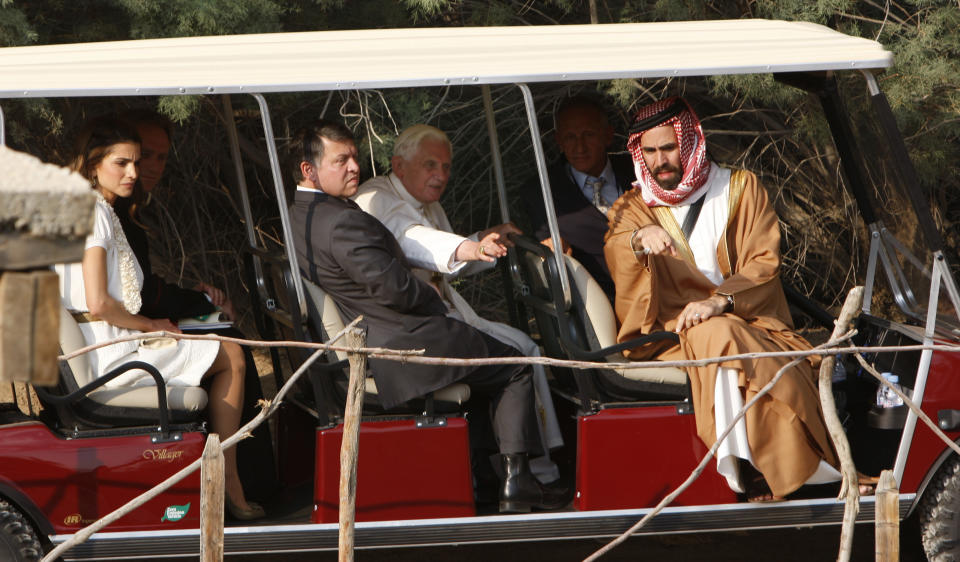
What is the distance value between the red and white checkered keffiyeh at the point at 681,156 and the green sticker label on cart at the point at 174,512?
210 centimetres

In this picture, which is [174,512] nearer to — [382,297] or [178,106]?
[382,297]

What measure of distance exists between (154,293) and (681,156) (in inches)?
83.7

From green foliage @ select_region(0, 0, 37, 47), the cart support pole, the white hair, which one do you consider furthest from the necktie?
green foliage @ select_region(0, 0, 37, 47)

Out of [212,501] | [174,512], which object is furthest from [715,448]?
[174,512]

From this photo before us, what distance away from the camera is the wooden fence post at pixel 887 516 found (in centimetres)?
316

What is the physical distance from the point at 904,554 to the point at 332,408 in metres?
2.54

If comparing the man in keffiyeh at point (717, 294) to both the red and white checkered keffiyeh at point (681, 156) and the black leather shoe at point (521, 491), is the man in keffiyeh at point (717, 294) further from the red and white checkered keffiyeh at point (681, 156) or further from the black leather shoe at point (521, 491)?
the black leather shoe at point (521, 491)

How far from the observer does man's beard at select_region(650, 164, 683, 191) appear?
14.3 feet

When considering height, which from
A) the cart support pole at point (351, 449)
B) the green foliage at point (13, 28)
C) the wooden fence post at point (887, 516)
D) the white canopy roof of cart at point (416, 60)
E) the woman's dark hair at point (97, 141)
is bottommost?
the wooden fence post at point (887, 516)

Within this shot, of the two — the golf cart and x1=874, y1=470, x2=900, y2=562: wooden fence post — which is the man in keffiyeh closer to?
the golf cart

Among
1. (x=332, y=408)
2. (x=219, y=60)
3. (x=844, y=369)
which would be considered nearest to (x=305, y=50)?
(x=219, y=60)

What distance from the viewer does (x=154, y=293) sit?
437 cm

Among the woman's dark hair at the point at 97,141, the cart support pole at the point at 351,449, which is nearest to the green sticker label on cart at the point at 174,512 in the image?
the cart support pole at the point at 351,449

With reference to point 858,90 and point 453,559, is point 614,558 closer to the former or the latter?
point 453,559
